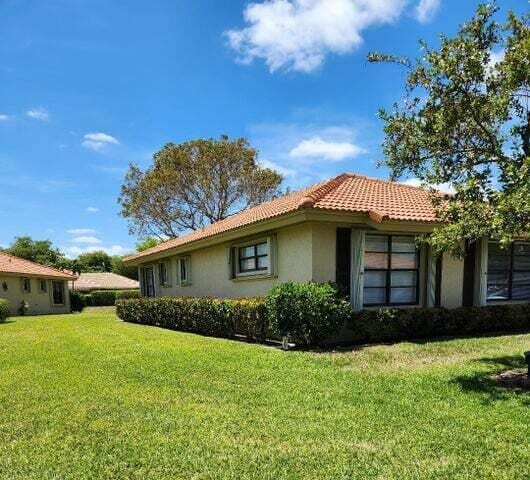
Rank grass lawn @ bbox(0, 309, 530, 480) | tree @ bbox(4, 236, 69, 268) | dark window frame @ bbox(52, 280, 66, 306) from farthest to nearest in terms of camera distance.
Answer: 1. tree @ bbox(4, 236, 69, 268)
2. dark window frame @ bbox(52, 280, 66, 306)
3. grass lawn @ bbox(0, 309, 530, 480)

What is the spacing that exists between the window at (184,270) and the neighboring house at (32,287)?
53.2 ft

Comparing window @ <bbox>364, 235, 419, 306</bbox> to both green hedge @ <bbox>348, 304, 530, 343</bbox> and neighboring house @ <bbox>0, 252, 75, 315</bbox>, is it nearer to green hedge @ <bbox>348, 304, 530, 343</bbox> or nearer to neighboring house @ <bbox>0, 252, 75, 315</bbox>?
green hedge @ <bbox>348, 304, 530, 343</bbox>

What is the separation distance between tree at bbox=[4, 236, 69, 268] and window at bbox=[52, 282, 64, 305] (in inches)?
1421

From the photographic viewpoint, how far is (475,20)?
6801mm

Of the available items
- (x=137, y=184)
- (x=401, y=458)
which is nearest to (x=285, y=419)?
(x=401, y=458)

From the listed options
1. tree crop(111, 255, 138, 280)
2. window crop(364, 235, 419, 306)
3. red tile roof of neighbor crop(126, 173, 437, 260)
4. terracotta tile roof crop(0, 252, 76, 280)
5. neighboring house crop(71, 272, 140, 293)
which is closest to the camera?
red tile roof of neighbor crop(126, 173, 437, 260)

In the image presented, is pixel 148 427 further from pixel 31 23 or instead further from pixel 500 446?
pixel 31 23

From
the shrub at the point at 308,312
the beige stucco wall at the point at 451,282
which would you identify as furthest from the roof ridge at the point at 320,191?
the beige stucco wall at the point at 451,282

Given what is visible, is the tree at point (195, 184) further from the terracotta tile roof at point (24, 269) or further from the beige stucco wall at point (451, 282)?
the beige stucco wall at point (451, 282)

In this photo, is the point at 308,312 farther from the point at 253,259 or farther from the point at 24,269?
the point at 24,269

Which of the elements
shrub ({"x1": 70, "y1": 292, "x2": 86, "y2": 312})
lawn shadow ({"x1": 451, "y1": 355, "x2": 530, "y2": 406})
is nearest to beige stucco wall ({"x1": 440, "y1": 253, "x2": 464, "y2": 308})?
lawn shadow ({"x1": 451, "y1": 355, "x2": 530, "y2": 406})

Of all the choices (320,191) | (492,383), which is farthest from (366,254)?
(492,383)

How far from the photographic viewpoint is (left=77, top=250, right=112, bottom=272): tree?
292 feet

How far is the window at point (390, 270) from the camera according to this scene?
11.8 metres
